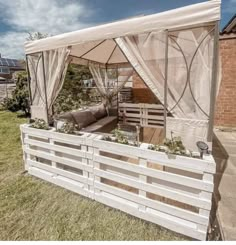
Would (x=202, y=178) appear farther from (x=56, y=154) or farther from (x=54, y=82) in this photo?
(x=54, y=82)

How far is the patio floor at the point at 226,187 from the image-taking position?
6.31 feet

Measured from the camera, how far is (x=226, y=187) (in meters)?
2.59

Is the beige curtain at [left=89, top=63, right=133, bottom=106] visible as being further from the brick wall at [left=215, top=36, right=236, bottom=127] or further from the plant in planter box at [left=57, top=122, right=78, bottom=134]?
the plant in planter box at [left=57, top=122, right=78, bottom=134]

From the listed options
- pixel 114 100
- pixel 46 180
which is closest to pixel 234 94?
pixel 114 100

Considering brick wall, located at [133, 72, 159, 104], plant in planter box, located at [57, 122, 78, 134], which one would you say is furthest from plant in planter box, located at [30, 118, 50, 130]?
brick wall, located at [133, 72, 159, 104]

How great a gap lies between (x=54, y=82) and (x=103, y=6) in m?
4.21

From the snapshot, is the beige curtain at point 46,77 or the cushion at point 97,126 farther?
the cushion at point 97,126

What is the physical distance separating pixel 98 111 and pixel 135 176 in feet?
11.3

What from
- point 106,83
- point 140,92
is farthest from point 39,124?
point 140,92

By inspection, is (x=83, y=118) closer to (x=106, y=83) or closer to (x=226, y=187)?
(x=106, y=83)

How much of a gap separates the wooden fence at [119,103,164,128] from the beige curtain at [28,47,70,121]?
10.2 feet

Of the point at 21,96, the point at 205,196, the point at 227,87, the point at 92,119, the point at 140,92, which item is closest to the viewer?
the point at 205,196

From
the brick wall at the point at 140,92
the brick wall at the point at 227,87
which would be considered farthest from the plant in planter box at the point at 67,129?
the brick wall at the point at 227,87

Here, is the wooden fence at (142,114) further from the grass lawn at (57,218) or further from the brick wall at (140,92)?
the grass lawn at (57,218)
